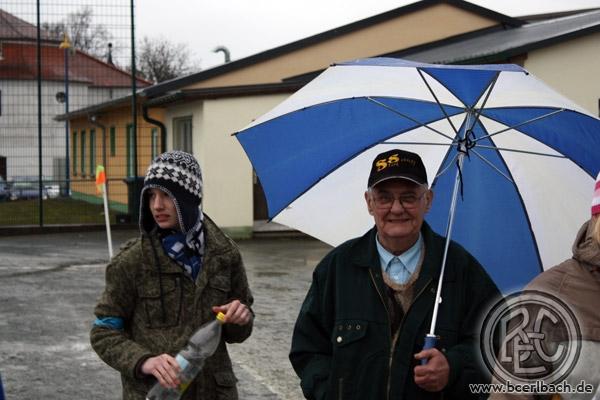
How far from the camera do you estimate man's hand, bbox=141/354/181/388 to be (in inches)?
143

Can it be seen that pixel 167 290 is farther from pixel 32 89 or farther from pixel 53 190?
pixel 32 89

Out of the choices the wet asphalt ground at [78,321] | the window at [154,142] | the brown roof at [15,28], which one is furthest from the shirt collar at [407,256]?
the window at [154,142]

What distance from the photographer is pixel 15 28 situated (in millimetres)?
25875

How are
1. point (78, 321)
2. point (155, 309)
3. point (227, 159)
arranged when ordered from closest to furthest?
point (155, 309)
point (78, 321)
point (227, 159)

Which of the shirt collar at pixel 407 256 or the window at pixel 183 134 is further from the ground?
the window at pixel 183 134

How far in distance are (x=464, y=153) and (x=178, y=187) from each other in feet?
4.36

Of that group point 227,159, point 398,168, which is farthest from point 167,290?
point 227,159

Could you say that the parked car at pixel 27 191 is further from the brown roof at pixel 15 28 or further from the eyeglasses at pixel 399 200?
the eyeglasses at pixel 399 200

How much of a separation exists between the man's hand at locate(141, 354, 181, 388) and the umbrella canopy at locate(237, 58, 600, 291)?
133 cm

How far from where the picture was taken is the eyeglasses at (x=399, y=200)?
3.59 m

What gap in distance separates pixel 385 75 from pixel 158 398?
1.79m

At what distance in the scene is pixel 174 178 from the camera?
3.84m

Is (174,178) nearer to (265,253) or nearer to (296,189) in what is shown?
(296,189)

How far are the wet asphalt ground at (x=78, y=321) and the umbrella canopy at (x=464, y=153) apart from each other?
3.23 meters
